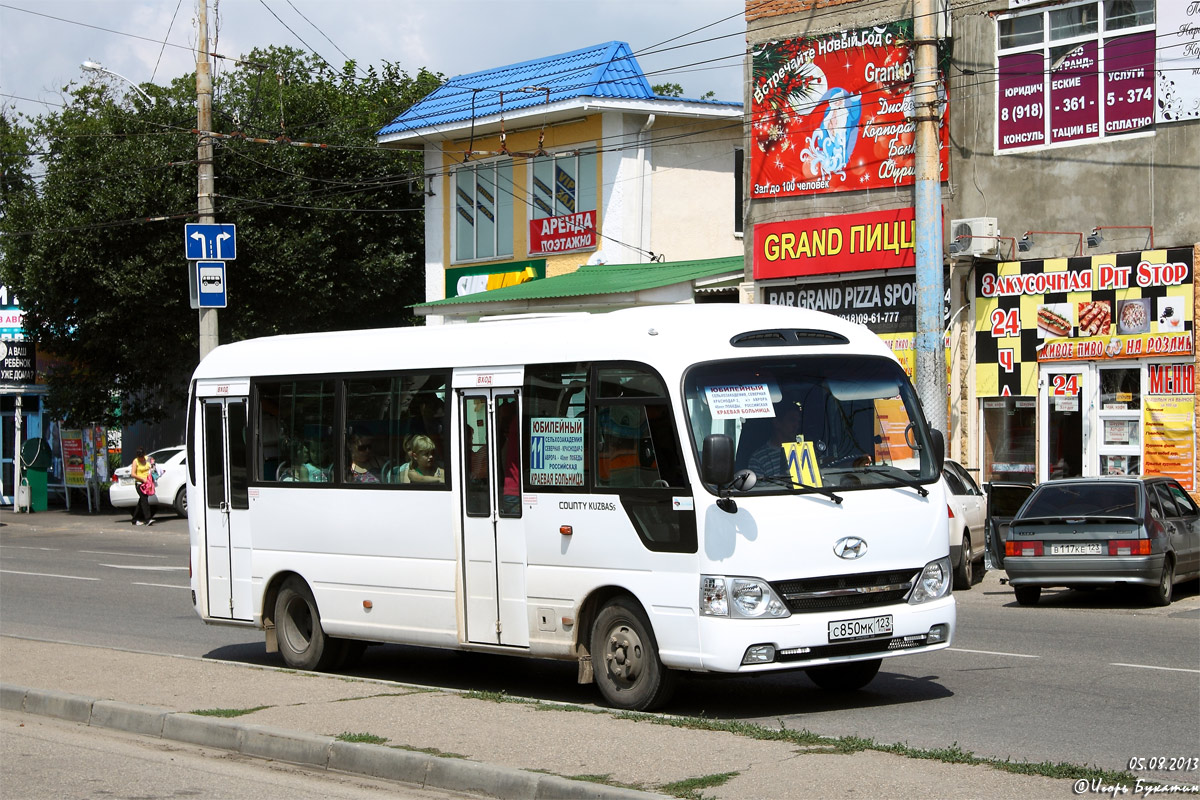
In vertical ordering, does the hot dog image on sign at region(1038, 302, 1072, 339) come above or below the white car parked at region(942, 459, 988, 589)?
above

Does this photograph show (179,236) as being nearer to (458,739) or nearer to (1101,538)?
(1101,538)

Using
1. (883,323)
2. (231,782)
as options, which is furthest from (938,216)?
(231,782)

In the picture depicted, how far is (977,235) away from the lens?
73.5 ft

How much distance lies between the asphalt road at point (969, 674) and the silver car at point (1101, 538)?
387 mm

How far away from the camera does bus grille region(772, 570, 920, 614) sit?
9320 mm

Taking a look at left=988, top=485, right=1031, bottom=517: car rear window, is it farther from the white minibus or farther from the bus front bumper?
the bus front bumper

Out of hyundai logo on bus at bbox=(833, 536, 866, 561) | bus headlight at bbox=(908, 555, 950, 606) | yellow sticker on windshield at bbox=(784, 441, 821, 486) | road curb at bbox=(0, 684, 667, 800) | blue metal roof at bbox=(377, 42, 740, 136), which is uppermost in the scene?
blue metal roof at bbox=(377, 42, 740, 136)

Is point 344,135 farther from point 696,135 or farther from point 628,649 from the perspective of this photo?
point 628,649

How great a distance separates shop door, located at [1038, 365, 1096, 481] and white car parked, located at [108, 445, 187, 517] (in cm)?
1997

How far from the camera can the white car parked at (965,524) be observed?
18406 millimetres

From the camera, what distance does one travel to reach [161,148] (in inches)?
1433

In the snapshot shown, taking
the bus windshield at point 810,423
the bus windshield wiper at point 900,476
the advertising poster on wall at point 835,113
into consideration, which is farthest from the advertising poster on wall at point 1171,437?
the bus windshield wiper at point 900,476

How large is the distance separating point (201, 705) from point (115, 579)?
40.1ft
